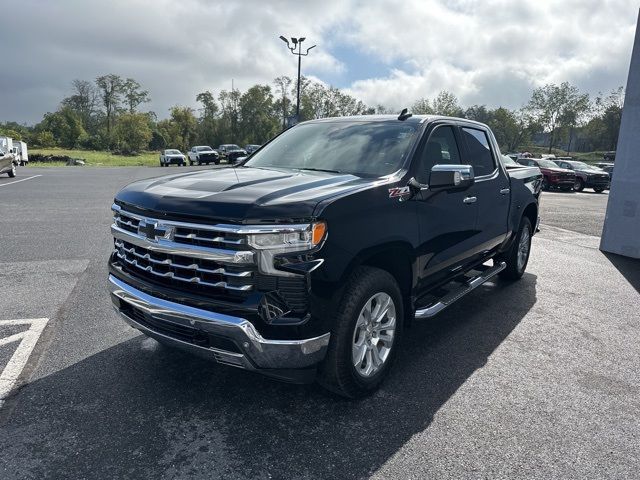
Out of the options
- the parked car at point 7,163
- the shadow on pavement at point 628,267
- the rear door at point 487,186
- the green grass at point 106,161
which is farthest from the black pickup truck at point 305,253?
the green grass at point 106,161

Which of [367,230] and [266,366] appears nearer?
[266,366]

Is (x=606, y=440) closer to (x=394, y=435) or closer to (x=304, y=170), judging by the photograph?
(x=394, y=435)

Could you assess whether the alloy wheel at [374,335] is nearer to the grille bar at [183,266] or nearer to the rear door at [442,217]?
the rear door at [442,217]

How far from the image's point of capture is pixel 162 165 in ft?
139

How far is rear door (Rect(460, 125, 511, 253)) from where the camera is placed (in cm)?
458

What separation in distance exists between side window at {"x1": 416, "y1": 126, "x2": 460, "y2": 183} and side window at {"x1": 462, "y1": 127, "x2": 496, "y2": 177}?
31 centimetres

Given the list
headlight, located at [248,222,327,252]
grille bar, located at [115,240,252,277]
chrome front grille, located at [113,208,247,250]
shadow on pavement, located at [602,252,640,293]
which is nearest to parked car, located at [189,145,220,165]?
shadow on pavement, located at [602,252,640,293]

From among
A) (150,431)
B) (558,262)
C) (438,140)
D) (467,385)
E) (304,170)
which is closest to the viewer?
(150,431)

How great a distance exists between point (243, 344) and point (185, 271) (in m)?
0.59

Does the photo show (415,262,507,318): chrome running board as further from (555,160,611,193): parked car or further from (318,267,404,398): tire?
(555,160,611,193): parked car

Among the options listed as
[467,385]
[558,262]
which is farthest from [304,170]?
[558,262]

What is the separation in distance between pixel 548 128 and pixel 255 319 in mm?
66489

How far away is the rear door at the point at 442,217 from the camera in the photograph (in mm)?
3590

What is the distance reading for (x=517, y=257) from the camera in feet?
19.6
